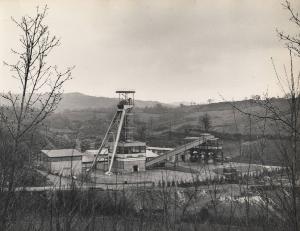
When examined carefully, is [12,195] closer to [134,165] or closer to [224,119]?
[134,165]

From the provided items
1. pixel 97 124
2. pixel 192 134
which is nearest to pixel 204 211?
pixel 192 134

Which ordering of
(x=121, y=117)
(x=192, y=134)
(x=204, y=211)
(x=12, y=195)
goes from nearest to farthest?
(x=12, y=195)
(x=204, y=211)
(x=121, y=117)
(x=192, y=134)

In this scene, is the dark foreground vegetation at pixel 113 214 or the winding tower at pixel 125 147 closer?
the dark foreground vegetation at pixel 113 214

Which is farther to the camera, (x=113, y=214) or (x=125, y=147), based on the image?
(x=125, y=147)

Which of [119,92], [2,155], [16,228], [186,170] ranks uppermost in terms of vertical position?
[119,92]

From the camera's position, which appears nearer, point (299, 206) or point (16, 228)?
point (299, 206)

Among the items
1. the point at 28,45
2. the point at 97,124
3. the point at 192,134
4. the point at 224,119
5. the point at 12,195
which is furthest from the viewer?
the point at 97,124

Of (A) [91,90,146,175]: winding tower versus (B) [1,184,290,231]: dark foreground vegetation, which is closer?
(B) [1,184,290,231]: dark foreground vegetation

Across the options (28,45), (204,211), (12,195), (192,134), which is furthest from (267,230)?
(192,134)

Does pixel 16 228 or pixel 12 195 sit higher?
pixel 12 195

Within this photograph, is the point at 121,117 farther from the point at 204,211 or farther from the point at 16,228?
the point at 16,228
